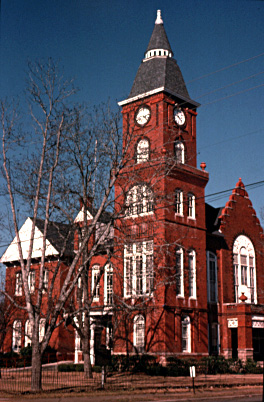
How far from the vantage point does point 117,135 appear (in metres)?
22.9

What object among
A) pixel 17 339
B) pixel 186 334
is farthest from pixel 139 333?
pixel 17 339

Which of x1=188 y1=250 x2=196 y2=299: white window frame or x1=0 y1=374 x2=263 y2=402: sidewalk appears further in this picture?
x1=188 y1=250 x2=196 y2=299: white window frame

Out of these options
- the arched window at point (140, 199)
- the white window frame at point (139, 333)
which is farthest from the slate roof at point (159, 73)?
the white window frame at point (139, 333)

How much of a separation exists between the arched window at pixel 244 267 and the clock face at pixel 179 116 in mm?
10889

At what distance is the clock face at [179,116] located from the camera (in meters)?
36.5

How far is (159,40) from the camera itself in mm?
38719

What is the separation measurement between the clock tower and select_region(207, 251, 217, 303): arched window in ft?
5.50

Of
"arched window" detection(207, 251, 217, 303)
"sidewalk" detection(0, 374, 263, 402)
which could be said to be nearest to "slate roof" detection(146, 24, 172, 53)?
"arched window" detection(207, 251, 217, 303)

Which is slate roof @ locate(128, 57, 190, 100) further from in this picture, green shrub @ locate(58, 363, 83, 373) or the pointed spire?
green shrub @ locate(58, 363, 83, 373)

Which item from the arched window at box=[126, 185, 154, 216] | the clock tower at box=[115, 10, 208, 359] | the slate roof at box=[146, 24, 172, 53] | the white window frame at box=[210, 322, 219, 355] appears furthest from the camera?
the slate roof at box=[146, 24, 172, 53]

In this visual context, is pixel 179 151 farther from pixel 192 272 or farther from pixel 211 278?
pixel 211 278

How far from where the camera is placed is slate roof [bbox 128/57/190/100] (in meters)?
35.9

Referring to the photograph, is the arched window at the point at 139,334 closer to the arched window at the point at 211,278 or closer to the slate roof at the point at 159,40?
the arched window at the point at 211,278

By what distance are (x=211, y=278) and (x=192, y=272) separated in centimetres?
347
